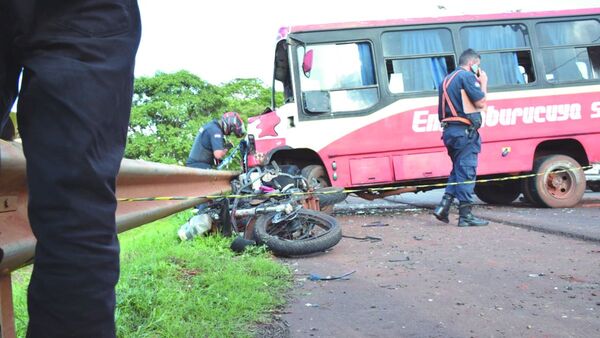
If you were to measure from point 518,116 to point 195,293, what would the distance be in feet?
22.6

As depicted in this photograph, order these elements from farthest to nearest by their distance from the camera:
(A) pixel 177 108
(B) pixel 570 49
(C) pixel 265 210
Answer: (A) pixel 177 108, (B) pixel 570 49, (C) pixel 265 210

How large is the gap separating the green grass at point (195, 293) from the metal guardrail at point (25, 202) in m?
0.47

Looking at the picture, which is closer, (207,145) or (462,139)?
(462,139)

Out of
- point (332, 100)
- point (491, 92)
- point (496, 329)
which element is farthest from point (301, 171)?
point (496, 329)

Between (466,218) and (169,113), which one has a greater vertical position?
(169,113)

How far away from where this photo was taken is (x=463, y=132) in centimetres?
649

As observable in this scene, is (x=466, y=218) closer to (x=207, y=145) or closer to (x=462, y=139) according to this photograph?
(x=462, y=139)

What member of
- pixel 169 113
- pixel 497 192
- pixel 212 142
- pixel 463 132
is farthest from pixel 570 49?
pixel 169 113

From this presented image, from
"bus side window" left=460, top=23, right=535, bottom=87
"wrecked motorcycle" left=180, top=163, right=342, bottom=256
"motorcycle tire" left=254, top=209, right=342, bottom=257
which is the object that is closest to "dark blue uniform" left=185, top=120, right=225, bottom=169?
"wrecked motorcycle" left=180, top=163, right=342, bottom=256

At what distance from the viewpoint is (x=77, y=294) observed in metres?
1.08

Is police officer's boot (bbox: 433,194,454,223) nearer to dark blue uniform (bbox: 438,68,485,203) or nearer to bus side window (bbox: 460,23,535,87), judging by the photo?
dark blue uniform (bbox: 438,68,485,203)

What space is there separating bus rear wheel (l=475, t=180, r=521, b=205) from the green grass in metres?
6.39

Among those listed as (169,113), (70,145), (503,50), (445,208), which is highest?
(169,113)

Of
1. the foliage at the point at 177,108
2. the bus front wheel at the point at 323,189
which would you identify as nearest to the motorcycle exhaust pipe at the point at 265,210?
the bus front wheel at the point at 323,189
